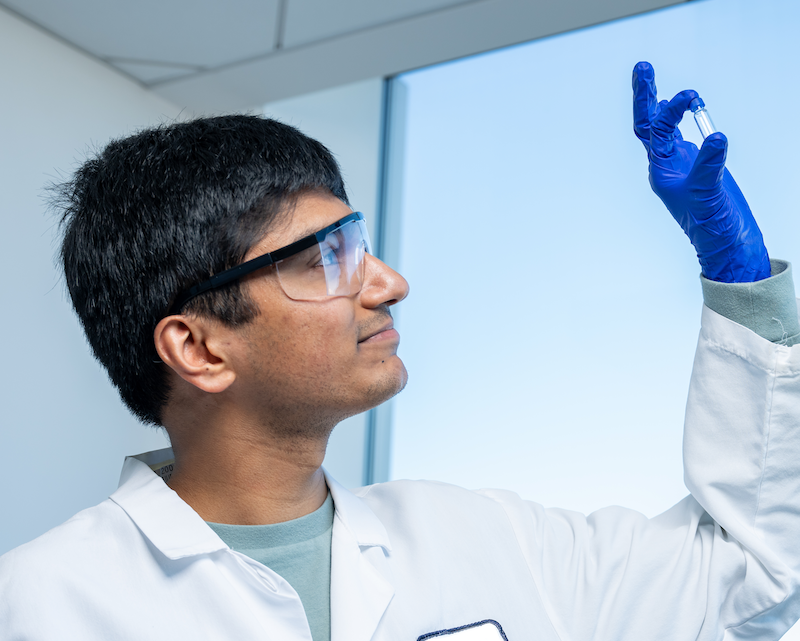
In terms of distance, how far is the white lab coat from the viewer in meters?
0.87

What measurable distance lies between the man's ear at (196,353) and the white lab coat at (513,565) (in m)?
0.18

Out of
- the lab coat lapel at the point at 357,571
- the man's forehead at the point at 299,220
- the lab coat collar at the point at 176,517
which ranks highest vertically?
the man's forehead at the point at 299,220

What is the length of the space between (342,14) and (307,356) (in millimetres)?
1500

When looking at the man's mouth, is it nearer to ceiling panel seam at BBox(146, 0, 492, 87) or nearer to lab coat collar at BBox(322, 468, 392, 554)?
lab coat collar at BBox(322, 468, 392, 554)

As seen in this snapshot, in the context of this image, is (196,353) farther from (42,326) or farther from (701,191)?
(42,326)

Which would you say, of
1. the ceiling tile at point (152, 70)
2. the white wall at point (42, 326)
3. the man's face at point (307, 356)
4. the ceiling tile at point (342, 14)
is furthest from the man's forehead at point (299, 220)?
the ceiling tile at point (152, 70)

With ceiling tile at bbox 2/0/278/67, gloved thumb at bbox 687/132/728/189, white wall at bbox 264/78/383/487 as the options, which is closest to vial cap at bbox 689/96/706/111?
gloved thumb at bbox 687/132/728/189

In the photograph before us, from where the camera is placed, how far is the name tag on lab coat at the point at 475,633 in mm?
967

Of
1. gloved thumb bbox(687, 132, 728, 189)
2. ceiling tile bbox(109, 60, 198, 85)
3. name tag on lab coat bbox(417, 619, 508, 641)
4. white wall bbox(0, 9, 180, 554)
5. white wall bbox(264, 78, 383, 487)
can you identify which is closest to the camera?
gloved thumb bbox(687, 132, 728, 189)

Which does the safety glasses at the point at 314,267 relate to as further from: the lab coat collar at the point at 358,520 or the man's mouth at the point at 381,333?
the lab coat collar at the point at 358,520

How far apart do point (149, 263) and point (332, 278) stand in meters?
0.29

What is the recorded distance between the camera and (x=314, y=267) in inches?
40.6

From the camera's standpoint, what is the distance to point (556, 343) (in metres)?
2.55

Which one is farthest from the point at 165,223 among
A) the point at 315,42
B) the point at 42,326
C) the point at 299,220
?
the point at 315,42
